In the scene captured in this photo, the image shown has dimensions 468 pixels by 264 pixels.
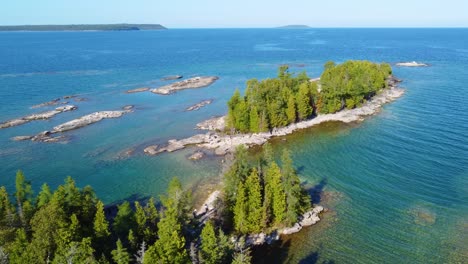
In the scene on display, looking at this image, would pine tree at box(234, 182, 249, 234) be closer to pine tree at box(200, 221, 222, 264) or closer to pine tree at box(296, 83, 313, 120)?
pine tree at box(200, 221, 222, 264)

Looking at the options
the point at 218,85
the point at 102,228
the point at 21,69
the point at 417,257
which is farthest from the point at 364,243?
the point at 21,69

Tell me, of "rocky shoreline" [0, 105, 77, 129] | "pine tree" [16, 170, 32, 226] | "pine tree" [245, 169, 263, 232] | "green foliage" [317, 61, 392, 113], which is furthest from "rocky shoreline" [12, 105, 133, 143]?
"green foliage" [317, 61, 392, 113]

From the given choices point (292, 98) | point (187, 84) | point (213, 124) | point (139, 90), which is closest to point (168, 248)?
point (292, 98)

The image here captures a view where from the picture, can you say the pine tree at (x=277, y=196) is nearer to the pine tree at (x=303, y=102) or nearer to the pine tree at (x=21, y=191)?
the pine tree at (x=21, y=191)

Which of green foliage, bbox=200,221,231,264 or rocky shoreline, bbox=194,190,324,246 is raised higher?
green foliage, bbox=200,221,231,264

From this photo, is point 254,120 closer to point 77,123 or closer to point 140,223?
point 140,223

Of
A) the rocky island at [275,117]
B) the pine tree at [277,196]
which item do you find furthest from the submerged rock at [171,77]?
the pine tree at [277,196]
